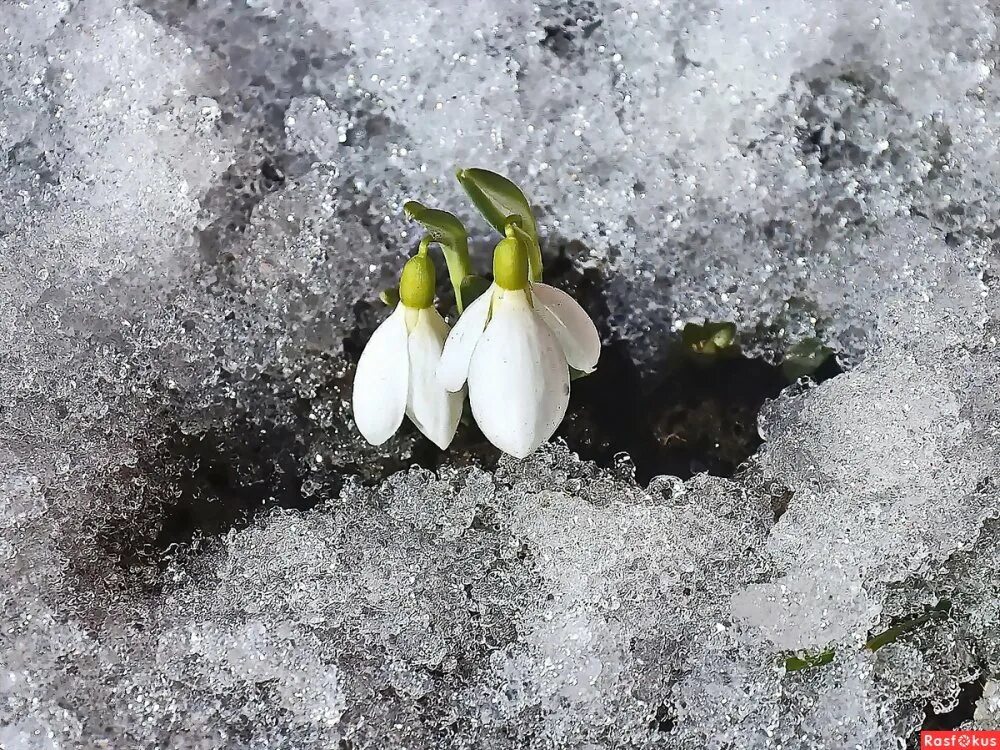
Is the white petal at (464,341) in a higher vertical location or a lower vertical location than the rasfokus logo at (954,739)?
higher

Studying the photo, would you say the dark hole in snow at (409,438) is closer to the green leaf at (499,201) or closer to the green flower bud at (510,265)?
the green leaf at (499,201)

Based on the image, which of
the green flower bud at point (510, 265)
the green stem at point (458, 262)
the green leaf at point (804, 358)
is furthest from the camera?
the green leaf at point (804, 358)

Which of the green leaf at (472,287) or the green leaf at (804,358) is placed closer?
the green leaf at (472,287)

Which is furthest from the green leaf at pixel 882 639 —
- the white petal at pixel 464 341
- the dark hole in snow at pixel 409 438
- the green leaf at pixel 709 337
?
the white petal at pixel 464 341

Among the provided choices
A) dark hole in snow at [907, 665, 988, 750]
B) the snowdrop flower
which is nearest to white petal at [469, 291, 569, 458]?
the snowdrop flower

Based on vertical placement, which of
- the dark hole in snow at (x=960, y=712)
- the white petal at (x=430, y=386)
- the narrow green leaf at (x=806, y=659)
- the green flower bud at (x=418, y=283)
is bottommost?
the dark hole in snow at (x=960, y=712)

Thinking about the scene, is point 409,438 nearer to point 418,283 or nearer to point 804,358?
point 418,283

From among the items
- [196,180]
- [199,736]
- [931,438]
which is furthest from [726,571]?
[196,180]

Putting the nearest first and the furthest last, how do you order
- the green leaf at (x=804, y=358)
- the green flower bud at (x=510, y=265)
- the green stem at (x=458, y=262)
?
the green flower bud at (x=510, y=265) < the green stem at (x=458, y=262) < the green leaf at (x=804, y=358)

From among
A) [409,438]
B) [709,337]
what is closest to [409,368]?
[409,438]
